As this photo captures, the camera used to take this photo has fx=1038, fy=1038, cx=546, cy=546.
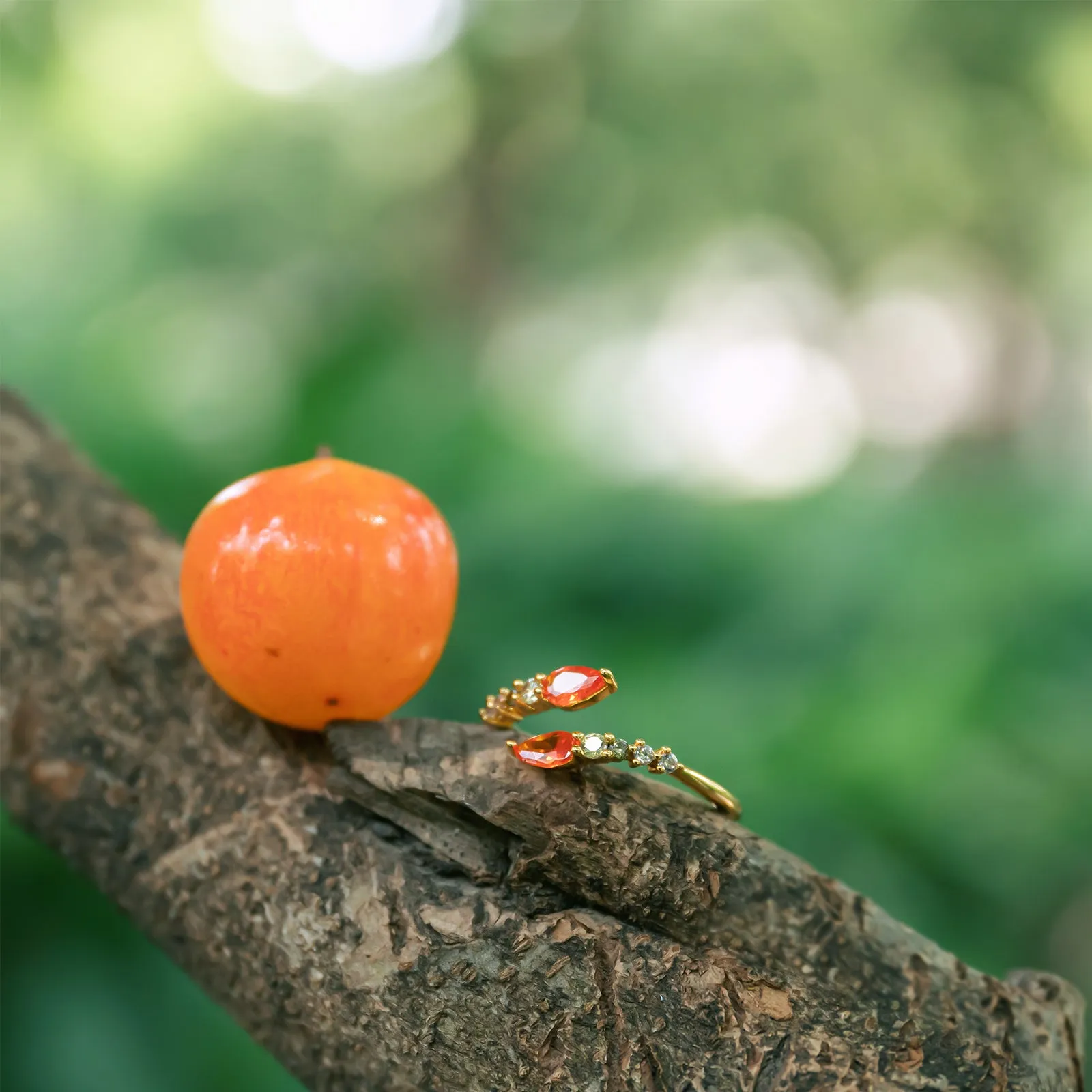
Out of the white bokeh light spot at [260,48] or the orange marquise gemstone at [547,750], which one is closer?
the orange marquise gemstone at [547,750]

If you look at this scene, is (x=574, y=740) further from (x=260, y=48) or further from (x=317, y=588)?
(x=260, y=48)

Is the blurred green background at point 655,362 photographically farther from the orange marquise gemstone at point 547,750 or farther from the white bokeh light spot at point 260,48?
the orange marquise gemstone at point 547,750

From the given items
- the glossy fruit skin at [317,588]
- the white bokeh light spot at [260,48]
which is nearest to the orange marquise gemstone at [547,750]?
the glossy fruit skin at [317,588]

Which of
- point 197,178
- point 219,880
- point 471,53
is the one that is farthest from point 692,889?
point 471,53

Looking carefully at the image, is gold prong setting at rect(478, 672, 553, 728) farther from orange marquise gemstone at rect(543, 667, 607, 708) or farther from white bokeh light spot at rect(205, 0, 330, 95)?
white bokeh light spot at rect(205, 0, 330, 95)

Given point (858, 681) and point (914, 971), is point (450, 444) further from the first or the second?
point (914, 971)

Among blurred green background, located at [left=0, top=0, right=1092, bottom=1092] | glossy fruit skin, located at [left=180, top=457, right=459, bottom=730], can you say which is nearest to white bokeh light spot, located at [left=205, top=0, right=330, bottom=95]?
blurred green background, located at [left=0, top=0, right=1092, bottom=1092]
